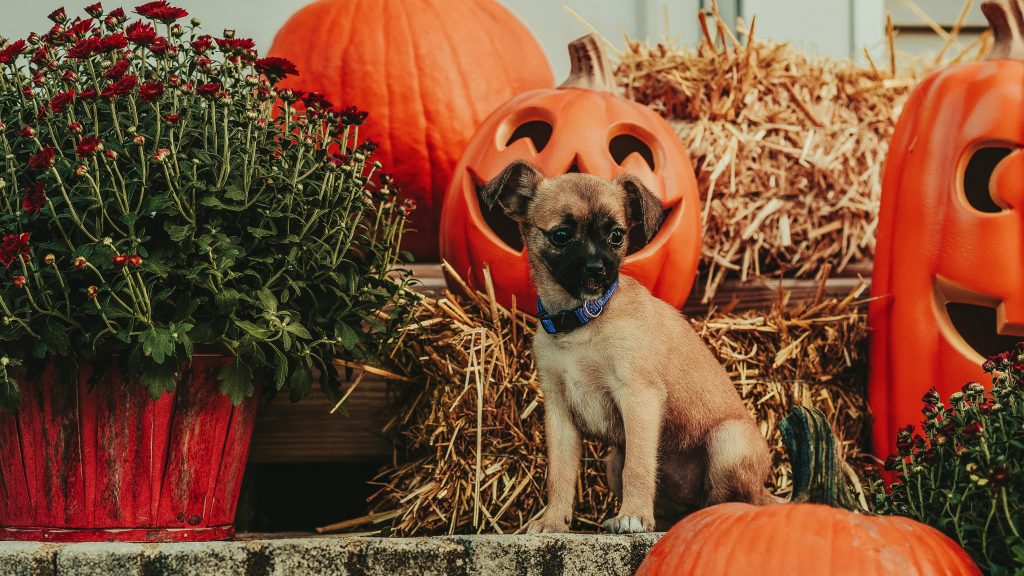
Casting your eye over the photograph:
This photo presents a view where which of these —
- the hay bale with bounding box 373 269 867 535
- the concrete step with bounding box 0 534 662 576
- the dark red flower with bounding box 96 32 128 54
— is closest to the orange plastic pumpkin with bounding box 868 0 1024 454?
the hay bale with bounding box 373 269 867 535

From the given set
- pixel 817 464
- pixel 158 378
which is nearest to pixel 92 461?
pixel 158 378

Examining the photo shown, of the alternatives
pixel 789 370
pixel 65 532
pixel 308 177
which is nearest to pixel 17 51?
pixel 308 177

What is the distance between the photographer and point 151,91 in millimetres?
2479

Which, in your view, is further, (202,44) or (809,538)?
(202,44)

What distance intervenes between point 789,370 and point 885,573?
1830 millimetres

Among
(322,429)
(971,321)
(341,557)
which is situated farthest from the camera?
(322,429)

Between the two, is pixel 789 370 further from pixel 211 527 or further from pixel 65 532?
pixel 65 532

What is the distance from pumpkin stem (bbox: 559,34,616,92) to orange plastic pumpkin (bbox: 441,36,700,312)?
0.06 meters

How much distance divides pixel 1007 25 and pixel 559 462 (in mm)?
2125

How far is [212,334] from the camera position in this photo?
2572 mm

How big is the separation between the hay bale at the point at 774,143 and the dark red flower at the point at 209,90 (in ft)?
6.59

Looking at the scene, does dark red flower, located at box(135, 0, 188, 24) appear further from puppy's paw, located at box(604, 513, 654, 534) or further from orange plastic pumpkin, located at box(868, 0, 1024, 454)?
orange plastic pumpkin, located at box(868, 0, 1024, 454)

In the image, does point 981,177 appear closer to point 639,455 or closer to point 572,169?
point 572,169

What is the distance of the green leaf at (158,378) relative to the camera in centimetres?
247
